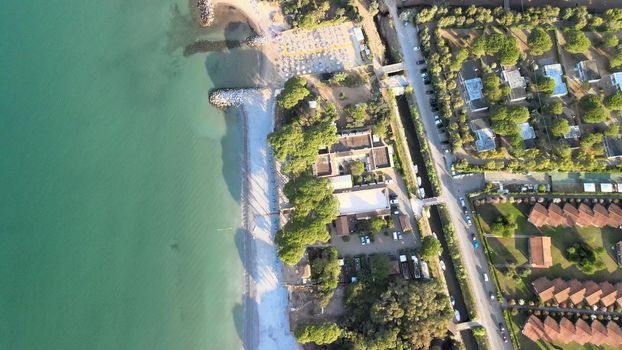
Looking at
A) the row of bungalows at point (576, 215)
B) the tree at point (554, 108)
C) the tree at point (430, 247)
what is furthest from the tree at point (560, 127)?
the tree at point (430, 247)

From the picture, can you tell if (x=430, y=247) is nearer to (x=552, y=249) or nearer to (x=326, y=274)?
(x=326, y=274)

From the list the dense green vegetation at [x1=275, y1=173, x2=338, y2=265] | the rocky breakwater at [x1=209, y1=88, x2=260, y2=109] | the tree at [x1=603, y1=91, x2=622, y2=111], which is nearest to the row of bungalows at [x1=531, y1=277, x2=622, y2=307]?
the tree at [x1=603, y1=91, x2=622, y2=111]

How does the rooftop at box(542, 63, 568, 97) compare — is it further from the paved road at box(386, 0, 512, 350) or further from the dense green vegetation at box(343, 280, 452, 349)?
the dense green vegetation at box(343, 280, 452, 349)

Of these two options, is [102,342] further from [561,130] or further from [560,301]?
[561,130]

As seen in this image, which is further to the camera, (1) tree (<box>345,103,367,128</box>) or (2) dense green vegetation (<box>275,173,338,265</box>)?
(1) tree (<box>345,103,367,128</box>)

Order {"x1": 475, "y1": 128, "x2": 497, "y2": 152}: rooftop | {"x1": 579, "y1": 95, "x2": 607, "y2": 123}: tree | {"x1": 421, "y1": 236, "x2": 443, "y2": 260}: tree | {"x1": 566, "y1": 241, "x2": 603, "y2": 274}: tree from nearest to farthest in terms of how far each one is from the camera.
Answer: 1. {"x1": 566, "y1": 241, "x2": 603, "y2": 274}: tree
2. {"x1": 421, "y1": 236, "x2": 443, "y2": 260}: tree
3. {"x1": 579, "y1": 95, "x2": 607, "y2": 123}: tree
4. {"x1": 475, "y1": 128, "x2": 497, "y2": 152}: rooftop

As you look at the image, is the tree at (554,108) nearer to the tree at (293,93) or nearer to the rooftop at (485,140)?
the rooftop at (485,140)
